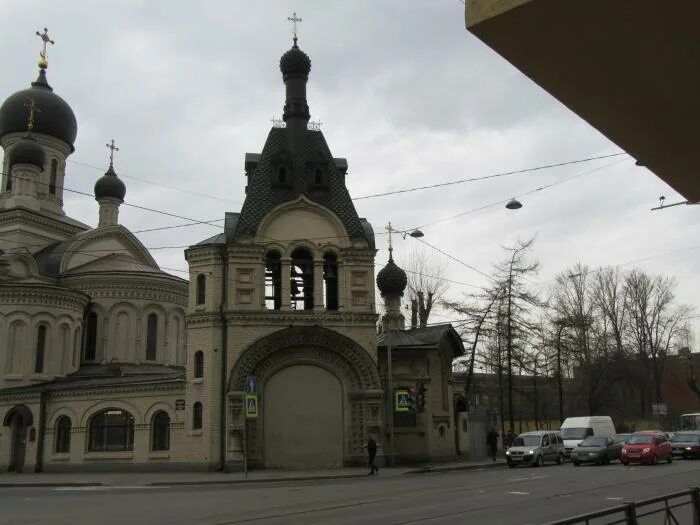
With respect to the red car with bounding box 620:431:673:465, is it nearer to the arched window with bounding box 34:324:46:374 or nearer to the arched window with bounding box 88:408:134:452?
the arched window with bounding box 88:408:134:452

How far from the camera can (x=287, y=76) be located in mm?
34438

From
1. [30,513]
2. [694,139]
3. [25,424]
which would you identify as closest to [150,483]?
[30,513]

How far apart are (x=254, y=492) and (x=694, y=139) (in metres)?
15.5

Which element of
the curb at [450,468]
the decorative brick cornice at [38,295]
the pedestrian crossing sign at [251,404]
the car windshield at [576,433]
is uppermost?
the decorative brick cornice at [38,295]

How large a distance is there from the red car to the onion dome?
70.8ft

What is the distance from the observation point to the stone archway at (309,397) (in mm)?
28641

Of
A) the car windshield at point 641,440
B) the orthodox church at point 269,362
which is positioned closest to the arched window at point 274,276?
the orthodox church at point 269,362

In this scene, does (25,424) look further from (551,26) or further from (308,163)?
(551,26)

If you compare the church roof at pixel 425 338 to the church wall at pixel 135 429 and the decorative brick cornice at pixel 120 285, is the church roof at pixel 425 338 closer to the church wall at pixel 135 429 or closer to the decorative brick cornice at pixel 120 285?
the church wall at pixel 135 429

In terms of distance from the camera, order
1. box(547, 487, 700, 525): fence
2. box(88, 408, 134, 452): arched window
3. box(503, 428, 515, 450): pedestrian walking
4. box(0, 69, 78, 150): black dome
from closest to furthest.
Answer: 1. box(547, 487, 700, 525): fence
2. box(88, 408, 134, 452): arched window
3. box(503, 428, 515, 450): pedestrian walking
4. box(0, 69, 78, 150): black dome

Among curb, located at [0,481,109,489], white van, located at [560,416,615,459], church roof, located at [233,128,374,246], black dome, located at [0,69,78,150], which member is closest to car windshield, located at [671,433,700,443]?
white van, located at [560,416,615,459]

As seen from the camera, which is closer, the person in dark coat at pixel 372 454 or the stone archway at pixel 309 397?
the person in dark coat at pixel 372 454

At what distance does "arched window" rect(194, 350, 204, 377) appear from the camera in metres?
29.6

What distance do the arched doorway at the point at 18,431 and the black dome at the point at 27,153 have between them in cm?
1687
